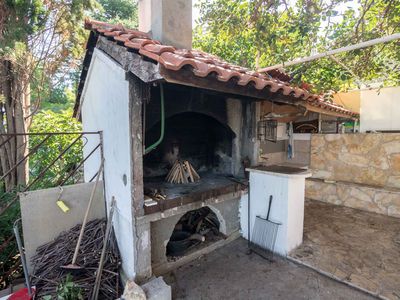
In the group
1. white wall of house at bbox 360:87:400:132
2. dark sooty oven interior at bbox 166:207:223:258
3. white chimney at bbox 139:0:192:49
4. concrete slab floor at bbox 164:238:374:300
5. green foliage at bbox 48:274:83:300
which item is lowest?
concrete slab floor at bbox 164:238:374:300

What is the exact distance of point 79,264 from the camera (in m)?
3.23

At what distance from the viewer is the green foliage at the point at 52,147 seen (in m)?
7.43

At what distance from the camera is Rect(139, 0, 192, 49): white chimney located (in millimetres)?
3873

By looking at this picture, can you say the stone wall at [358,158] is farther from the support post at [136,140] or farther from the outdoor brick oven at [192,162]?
the support post at [136,140]

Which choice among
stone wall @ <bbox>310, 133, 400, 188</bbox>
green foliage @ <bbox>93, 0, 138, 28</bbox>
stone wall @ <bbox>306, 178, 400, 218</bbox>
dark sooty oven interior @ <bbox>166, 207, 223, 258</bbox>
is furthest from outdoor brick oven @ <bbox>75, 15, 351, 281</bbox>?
green foliage @ <bbox>93, 0, 138, 28</bbox>

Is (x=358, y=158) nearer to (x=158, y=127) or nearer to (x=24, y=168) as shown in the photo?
(x=158, y=127)

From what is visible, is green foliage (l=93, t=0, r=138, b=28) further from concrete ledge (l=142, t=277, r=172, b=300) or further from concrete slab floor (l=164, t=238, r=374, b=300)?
concrete ledge (l=142, t=277, r=172, b=300)

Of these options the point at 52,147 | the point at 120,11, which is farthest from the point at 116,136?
the point at 120,11

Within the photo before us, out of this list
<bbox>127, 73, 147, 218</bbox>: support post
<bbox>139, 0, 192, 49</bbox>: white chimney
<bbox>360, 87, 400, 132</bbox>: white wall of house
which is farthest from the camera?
<bbox>360, 87, 400, 132</bbox>: white wall of house

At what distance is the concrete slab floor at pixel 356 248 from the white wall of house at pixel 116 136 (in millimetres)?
2680

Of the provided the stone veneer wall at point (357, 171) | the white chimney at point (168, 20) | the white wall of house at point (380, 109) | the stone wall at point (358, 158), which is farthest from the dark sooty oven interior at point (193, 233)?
the white wall of house at point (380, 109)

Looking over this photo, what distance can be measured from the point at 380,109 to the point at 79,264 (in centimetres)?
862

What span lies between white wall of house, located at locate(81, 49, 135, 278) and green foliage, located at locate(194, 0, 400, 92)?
290 centimetres

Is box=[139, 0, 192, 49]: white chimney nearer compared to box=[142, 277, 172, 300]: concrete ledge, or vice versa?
box=[142, 277, 172, 300]: concrete ledge
